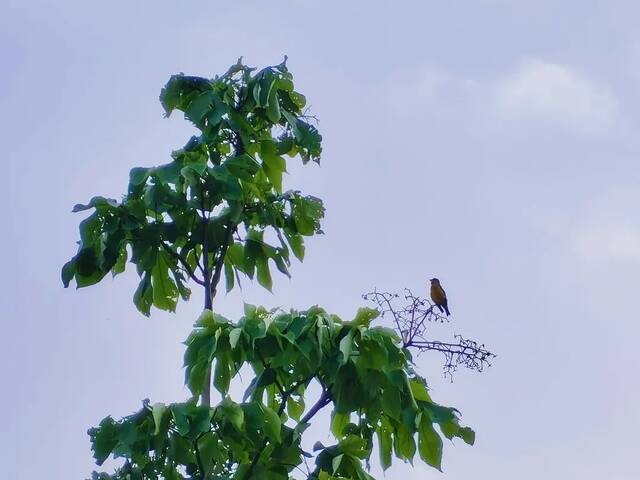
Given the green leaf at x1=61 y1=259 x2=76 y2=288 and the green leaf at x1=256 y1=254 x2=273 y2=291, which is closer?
the green leaf at x1=61 y1=259 x2=76 y2=288

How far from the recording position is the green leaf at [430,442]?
570 cm

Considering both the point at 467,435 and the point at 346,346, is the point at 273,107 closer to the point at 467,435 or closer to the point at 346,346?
the point at 346,346

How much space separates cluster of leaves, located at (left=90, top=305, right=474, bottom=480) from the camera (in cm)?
535

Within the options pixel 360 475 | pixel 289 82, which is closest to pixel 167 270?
pixel 289 82

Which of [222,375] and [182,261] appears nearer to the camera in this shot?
[222,375]

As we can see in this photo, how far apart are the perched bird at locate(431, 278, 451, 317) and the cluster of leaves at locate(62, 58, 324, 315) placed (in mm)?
751

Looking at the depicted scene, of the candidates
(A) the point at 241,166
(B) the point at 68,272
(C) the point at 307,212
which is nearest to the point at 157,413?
(B) the point at 68,272

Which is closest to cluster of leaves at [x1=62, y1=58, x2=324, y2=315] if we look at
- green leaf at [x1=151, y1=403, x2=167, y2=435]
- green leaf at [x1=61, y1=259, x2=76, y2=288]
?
green leaf at [x1=61, y1=259, x2=76, y2=288]

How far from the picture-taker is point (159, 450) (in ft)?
17.4

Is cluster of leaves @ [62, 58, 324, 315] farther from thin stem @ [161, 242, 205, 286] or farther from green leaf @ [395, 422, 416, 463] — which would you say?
green leaf @ [395, 422, 416, 463]

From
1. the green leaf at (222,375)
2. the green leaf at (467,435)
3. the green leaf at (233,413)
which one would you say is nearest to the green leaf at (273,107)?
the green leaf at (222,375)

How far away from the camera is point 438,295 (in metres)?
6.66

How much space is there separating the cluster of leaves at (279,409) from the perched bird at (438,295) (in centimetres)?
62

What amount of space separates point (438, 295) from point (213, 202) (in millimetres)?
1431
